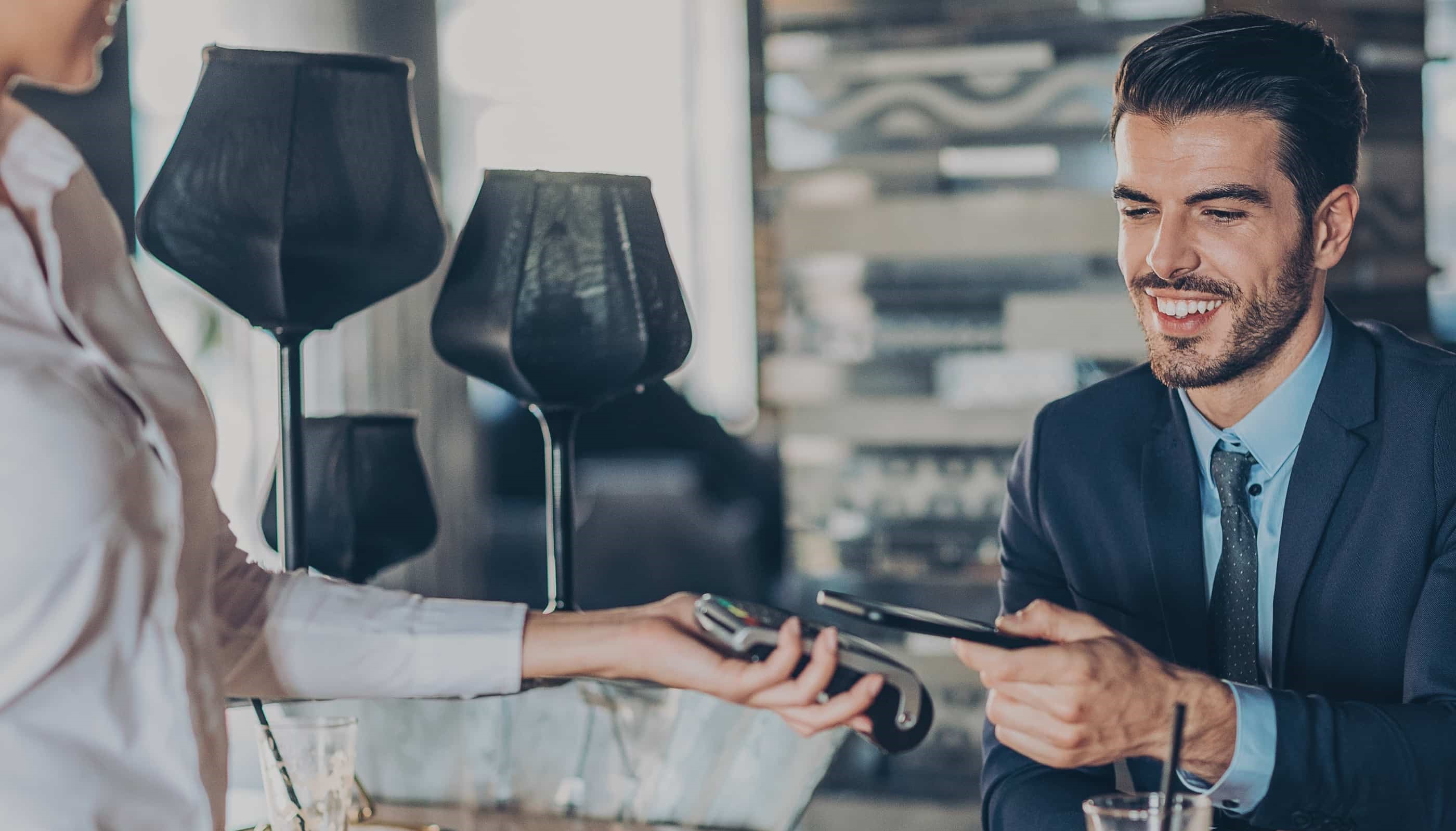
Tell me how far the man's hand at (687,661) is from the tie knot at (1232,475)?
0.67m

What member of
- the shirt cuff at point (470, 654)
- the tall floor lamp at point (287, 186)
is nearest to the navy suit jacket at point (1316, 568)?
the shirt cuff at point (470, 654)

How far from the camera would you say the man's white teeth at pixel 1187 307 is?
5.13 ft

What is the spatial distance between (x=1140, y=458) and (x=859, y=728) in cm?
69

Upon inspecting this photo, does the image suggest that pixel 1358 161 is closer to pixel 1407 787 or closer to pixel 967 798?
pixel 1407 787

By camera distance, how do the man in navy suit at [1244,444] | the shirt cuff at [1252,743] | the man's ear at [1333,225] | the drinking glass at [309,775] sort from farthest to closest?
the man's ear at [1333,225] → the man in navy suit at [1244,444] → the shirt cuff at [1252,743] → the drinking glass at [309,775]

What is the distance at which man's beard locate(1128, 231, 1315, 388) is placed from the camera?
1.55 metres

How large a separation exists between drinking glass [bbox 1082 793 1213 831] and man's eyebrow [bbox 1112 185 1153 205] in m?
0.87

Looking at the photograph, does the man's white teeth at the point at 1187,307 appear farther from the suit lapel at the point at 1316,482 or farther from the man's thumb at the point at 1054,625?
the man's thumb at the point at 1054,625

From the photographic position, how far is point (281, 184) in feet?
4.30

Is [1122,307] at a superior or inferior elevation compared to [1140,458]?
superior

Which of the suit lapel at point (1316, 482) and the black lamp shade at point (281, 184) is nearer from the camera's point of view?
A: the black lamp shade at point (281, 184)

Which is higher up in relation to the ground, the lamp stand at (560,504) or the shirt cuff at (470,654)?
the lamp stand at (560,504)

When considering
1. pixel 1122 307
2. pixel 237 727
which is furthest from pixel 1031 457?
pixel 1122 307

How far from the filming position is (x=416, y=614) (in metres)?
1.18
